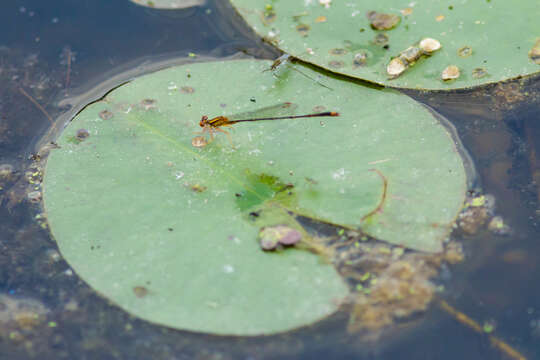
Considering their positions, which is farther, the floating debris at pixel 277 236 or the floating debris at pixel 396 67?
the floating debris at pixel 396 67

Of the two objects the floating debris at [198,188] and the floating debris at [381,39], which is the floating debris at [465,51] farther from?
the floating debris at [198,188]

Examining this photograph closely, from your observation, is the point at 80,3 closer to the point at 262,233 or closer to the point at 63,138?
the point at 63,138

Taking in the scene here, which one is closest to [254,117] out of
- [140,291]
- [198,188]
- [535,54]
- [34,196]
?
[198,188]

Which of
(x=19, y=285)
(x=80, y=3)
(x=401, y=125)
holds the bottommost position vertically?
(x=19, y=285)

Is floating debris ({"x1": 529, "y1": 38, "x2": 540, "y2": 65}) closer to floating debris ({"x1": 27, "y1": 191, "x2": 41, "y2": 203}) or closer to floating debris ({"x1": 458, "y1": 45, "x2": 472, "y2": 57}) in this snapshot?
floating debris ({"x1": 458, "y1": 45, "x2": 472, "y2": 57})

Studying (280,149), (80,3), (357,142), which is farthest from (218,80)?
(80,3)

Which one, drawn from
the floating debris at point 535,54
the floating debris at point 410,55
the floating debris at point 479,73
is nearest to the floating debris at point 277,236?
the floating debris at point 410,55
